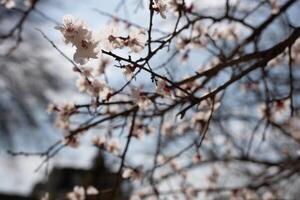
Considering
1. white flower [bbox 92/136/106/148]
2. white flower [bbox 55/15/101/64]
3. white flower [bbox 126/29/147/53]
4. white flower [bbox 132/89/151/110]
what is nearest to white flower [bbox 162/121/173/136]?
white flower [bbox 92/136/106/148]

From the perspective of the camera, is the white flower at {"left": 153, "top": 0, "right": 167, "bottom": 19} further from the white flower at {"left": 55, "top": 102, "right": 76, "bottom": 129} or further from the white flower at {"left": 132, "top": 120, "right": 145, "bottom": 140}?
the white flower at {"left": 132, "top": 120, "right": 145, "bottom": 140}

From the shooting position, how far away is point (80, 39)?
1580 mm

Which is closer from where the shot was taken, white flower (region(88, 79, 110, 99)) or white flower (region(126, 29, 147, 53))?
white flower (region(126, 29, 147, 53))

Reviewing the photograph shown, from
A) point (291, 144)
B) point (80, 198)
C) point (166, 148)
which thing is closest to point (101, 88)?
point (80, 198)

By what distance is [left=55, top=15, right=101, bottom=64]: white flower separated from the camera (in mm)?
1562

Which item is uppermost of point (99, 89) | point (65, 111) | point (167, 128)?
point (167, 128)

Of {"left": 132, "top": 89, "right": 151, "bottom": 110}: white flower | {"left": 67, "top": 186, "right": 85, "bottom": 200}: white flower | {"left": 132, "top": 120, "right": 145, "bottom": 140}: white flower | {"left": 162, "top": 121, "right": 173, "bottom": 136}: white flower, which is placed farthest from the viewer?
{"left": 162, "top": 121, "right": 173, "bottom": 136}: white flower

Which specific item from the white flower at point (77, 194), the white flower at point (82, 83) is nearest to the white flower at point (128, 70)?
the white flower at point (82, 83)

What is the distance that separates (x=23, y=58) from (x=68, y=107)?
770 centimetres

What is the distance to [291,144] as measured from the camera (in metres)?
7.24

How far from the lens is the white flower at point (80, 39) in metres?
1.56

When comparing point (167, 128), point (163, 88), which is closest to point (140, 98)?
point (163, 88)

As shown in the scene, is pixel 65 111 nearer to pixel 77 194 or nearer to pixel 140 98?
pixel 140 98

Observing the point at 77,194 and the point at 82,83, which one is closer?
the point at 82,83
